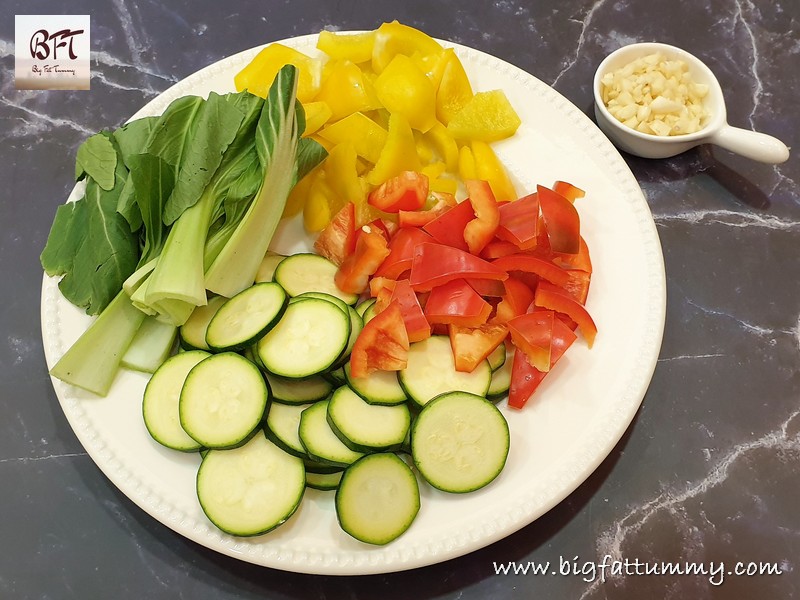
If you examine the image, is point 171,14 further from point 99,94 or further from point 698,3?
point 698,3

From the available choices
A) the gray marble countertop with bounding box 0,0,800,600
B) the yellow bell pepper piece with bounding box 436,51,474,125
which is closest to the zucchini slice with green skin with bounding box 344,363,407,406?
the gray marble countertop with bounding box 0,0,800,600

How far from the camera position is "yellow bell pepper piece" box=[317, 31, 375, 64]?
2443 millimetres

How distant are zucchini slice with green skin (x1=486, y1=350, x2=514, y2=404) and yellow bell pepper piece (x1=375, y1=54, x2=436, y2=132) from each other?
35.5 inches

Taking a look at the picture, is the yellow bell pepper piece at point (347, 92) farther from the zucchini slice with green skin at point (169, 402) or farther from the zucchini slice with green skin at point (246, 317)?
the zucchini slice with green skin at point (169, 402)

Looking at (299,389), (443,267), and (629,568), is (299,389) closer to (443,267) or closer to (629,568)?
(443,267)

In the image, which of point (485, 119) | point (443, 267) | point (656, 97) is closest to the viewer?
point (443, 267)

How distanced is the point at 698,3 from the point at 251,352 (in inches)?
105

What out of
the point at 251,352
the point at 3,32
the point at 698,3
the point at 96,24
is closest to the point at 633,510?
the point at 251,352

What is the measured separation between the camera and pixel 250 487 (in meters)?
1.85

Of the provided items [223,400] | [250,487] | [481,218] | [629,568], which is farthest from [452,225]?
[629,568]

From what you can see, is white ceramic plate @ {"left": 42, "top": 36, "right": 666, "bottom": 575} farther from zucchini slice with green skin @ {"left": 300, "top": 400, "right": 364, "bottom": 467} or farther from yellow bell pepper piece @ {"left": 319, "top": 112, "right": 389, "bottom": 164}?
yellow bell pepper piece @ {"left": 319, "top": 112, "right": 389, "bottom": 164}

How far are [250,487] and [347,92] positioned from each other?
1360mm

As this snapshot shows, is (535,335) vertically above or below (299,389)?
above

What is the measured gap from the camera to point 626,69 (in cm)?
267
